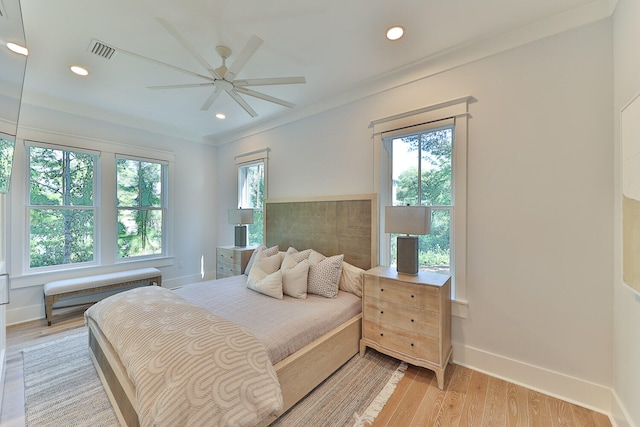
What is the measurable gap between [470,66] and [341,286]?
251 centimetres

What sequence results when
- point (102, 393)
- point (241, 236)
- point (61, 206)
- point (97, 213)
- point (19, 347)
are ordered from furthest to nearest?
point (241, 236) < point (97, 213) < point (61, 206) < point (19, 347) < point (102, 393)

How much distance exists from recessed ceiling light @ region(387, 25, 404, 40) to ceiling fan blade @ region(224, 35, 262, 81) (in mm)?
1106

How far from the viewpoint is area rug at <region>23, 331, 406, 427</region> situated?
1.69m

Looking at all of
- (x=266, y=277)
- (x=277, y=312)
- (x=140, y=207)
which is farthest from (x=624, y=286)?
(x=140, y=207)

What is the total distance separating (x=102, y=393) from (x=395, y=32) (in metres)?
3.73

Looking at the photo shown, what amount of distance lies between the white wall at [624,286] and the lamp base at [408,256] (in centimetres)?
129

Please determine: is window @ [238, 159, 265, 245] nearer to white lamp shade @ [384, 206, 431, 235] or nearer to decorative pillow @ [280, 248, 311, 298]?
decorative pillow @ [280, 248, 311, 298]

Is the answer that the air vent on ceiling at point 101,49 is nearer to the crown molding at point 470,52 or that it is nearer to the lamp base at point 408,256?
the crown molding at point 470,52

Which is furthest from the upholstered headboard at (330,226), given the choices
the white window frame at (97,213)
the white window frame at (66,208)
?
the white window frame at (66,208)

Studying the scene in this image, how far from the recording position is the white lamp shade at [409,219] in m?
2.23

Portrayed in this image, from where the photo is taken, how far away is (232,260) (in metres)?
4.11

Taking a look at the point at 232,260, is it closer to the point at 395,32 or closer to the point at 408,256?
the point at 408,256

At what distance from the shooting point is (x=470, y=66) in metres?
2.30

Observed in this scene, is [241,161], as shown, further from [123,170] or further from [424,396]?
[424,396]
